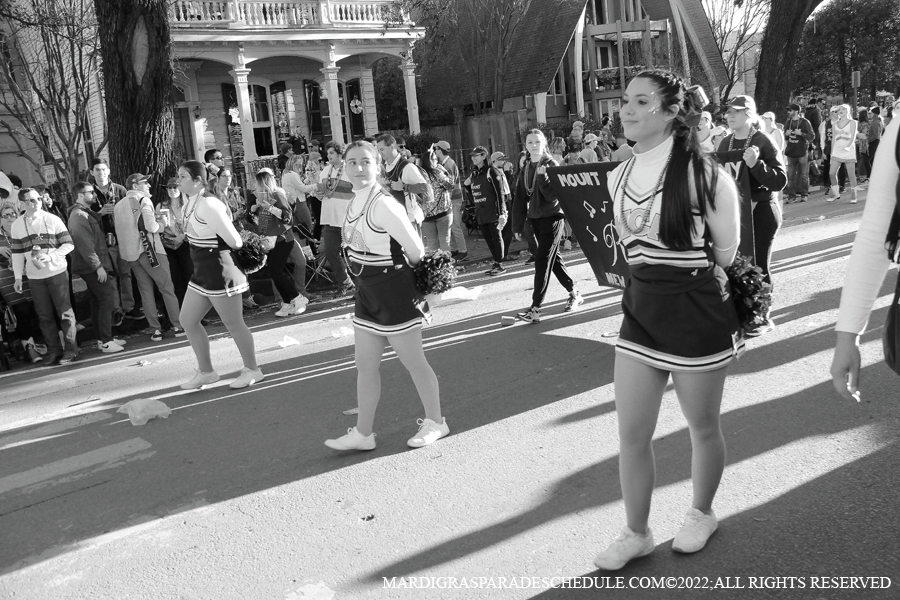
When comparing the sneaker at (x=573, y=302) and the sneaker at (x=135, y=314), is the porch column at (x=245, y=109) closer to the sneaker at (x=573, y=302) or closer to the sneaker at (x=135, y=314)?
the sneaker at (x=135, y=314)

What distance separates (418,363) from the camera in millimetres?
5113

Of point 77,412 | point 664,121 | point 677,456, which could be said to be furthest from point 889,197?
point 77,412

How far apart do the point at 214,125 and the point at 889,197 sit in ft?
78.9

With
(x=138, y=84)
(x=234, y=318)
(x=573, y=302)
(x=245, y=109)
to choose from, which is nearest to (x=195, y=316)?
(x=234, y=318)

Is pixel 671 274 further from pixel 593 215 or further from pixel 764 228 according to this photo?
pixel 593 215

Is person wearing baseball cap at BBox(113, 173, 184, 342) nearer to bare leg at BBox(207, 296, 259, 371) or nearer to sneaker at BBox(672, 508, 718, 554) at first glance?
bare leg at BBox(207, 296, 259, 371)

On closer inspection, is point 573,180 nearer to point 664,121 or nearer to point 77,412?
point 664,121

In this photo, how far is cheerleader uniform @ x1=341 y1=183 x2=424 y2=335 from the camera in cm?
498

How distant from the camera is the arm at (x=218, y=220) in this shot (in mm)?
6602

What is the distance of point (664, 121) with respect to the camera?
3.31m

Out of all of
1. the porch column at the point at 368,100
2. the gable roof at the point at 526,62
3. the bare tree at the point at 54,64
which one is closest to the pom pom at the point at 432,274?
the bare tree at the point at 54,64

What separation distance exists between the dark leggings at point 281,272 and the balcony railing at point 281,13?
12.2 meters

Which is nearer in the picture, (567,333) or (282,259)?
(567,333)

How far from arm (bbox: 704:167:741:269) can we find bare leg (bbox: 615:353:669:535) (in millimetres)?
582
